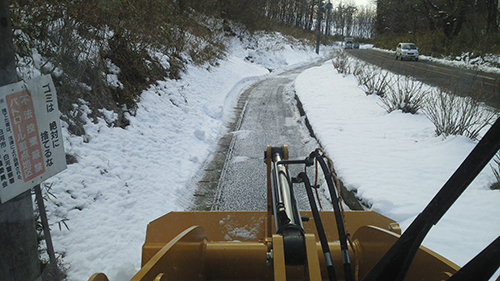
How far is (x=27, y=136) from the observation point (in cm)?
202

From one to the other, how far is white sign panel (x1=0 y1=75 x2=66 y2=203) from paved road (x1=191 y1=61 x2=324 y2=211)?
2384 mm

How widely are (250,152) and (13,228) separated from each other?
465 centimetres

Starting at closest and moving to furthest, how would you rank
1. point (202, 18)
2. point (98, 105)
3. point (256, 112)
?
point (98, 105), point (256, 112), point (202, 18)

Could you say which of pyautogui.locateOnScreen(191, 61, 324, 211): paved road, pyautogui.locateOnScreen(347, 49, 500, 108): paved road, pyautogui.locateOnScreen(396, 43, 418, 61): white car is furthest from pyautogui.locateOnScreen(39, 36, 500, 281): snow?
pyautogui.locateOnScreen(396, 43, 418, 61): white car

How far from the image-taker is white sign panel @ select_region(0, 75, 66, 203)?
1822 mm

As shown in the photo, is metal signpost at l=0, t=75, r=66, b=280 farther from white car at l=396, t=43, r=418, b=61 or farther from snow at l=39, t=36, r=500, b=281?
white car at l=396, t=43, r=418, b=61

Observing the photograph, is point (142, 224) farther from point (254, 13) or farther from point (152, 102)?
point (254, 13)

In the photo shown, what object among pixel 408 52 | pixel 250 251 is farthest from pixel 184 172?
pixel 408 52

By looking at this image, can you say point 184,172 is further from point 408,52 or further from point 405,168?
point 408,52

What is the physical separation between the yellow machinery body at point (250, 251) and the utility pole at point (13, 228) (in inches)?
26.0

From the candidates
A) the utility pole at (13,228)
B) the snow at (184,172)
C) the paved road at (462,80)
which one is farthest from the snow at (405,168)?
the utility pole at (13,228)

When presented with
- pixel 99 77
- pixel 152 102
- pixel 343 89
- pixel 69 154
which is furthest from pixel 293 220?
pixel 343 89

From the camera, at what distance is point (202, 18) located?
19.2 metres

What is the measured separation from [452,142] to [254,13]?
2455 centimetres
